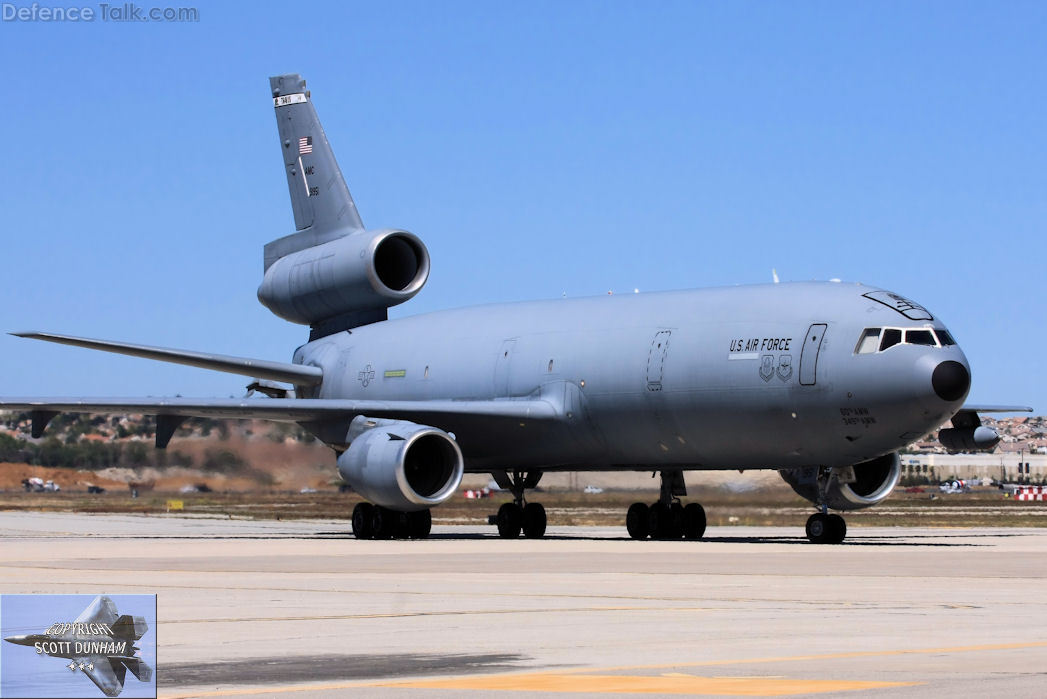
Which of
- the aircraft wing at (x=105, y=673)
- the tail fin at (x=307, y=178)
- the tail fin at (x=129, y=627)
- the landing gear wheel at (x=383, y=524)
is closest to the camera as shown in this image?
the aircraft wing at (x=105, y=673)

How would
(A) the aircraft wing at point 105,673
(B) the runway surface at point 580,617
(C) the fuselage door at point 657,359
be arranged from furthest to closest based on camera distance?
(C) the fuselage door at point 657,359
(B) the runway surface at point 580,617
(A) the aircraft wing at point 105,673

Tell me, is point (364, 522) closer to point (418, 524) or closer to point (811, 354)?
point (418, 524)

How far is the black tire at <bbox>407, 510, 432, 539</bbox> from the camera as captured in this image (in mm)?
28703

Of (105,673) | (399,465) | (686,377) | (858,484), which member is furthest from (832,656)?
(858,484)

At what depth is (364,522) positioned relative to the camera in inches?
1137

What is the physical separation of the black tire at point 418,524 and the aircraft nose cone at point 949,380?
9503 mm

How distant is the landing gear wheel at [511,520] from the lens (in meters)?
29.2

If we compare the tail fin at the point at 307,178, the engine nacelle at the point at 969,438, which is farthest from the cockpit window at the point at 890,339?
the tail fin at the point at 307,178

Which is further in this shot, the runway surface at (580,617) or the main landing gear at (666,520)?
the main landing gear at (666,520)

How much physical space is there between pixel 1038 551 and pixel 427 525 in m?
10.9

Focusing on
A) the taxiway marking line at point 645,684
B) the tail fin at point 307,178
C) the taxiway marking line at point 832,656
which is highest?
the tail fin at point 307,178

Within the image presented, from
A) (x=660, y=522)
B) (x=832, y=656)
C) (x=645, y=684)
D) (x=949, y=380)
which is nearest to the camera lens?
(x=645, y=684)

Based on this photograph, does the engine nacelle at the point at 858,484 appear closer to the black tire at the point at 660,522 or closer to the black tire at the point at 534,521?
the black tire at the point at 660,522

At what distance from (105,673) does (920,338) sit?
18.8 m
